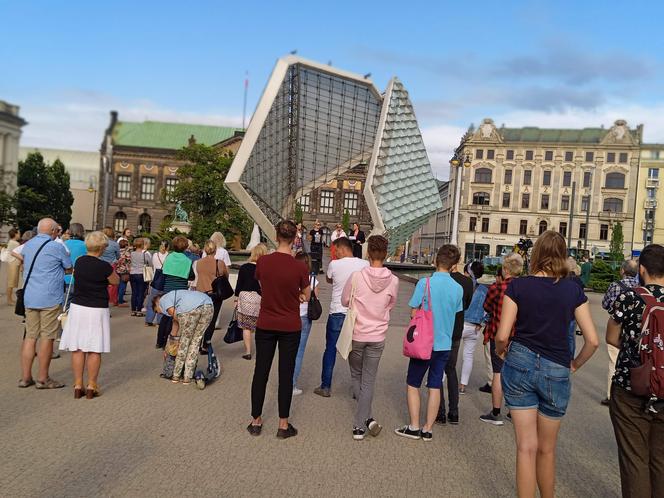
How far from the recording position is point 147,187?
92625 mm

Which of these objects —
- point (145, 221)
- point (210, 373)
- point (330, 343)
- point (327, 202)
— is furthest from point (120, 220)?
point (330, 343)

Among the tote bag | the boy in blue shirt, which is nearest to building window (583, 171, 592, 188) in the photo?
the boy in blue shirt

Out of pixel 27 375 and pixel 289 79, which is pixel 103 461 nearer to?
pixel 27 375

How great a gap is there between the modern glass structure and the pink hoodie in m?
18.0

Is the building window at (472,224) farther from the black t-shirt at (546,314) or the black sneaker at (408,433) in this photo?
the black t-shirt at (546,314)

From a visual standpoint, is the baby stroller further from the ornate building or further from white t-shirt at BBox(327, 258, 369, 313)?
the ornate building

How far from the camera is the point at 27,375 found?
7.50m

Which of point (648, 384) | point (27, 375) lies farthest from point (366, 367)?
point (27, 375)

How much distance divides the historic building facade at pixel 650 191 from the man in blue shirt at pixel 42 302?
88.1 meters

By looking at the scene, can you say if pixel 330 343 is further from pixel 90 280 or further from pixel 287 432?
pixel 90 280

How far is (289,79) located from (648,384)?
27.1m

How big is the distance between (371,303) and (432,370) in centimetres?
92

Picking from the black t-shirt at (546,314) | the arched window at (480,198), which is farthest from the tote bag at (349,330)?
the arched window at (480,198)

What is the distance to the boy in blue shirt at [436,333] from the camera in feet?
20.2
